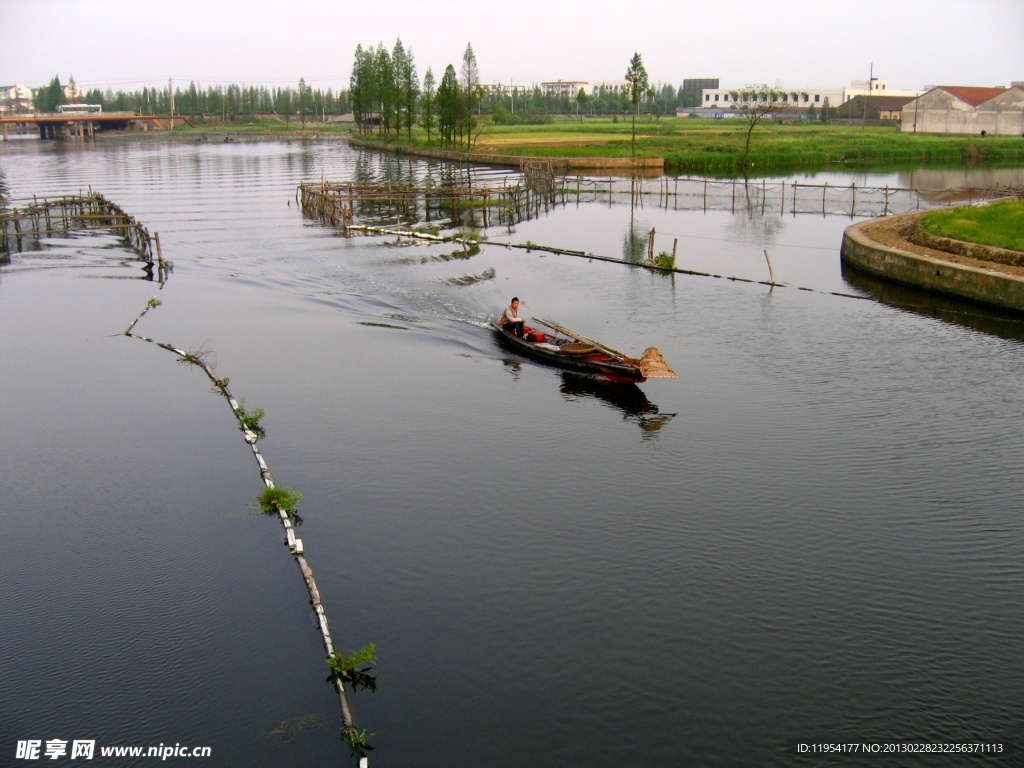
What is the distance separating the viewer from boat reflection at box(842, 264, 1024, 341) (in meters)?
35.1

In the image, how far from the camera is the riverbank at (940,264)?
37.0m

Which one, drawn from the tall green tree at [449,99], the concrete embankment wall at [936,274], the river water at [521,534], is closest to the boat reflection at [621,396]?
the river water at [521,534]

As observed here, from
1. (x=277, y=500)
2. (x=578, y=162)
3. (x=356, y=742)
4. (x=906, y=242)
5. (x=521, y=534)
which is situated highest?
(x=578, y=162)

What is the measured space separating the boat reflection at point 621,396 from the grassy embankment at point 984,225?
71.3 feet

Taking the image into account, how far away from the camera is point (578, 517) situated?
67.2ft

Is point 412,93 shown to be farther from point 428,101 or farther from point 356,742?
point 356,742

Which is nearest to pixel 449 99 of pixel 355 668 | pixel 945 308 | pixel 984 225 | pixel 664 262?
pixel 664 262

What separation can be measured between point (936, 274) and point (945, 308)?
7.63ft

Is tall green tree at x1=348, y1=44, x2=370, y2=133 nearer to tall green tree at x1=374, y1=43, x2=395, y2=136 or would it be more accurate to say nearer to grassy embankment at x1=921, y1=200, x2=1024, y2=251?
tall green tree at x1=374, y1=43, x2=395, y2=136

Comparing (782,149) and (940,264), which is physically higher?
(782,149)

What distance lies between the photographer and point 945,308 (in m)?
38.3

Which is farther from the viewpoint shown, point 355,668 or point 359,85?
point 359,85

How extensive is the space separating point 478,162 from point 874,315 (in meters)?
83.3

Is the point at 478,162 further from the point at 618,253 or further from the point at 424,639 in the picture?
the point at 424,639
